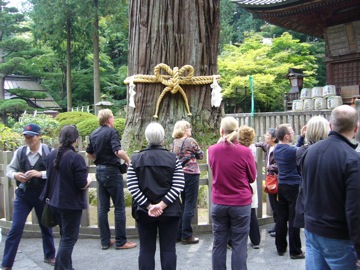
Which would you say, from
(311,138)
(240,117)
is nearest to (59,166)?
(311,138)

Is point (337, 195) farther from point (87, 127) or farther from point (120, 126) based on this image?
point (87, 127)

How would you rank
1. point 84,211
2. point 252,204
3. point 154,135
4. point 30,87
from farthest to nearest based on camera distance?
1. point 30,87
2. point 84,211
3. point 252,204
4. point 154,135

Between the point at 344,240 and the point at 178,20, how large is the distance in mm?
4725

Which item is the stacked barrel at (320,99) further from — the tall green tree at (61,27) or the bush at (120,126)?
the tall green tree at (61,27)

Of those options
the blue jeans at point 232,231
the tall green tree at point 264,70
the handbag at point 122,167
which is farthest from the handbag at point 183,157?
the tall green tree at point 264,70

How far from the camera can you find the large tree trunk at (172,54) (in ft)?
20.6

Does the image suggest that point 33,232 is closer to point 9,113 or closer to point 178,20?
point 178,20

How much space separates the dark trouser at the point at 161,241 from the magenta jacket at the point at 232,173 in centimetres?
50

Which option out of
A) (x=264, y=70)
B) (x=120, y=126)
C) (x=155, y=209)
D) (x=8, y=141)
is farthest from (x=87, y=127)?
(x=264, y=70)

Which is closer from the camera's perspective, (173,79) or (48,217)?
(48,217)

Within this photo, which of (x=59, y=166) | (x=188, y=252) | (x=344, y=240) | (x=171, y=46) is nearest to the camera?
(x=344, y=240)

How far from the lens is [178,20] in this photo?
630cm

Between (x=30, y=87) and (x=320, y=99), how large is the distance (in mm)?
25358

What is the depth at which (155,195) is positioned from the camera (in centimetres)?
328
